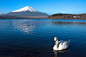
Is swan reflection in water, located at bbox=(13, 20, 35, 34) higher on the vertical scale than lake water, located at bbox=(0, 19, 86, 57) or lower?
higher

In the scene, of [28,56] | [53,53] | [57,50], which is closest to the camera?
[28,56]

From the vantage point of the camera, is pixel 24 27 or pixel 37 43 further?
pixel 24 27

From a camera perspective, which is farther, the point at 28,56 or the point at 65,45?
the point at 65,45

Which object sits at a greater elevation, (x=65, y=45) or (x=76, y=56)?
(x=65, y=45)

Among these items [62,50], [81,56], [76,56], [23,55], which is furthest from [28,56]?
[81,56]

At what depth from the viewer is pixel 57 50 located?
9.65m

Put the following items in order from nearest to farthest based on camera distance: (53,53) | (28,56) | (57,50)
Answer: (28,56) < (53,53) < (57,50)

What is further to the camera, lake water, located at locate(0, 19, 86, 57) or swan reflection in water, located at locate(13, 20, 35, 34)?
swan reflection in water, located at locate(13, 20, 35, 34)

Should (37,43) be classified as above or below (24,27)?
below

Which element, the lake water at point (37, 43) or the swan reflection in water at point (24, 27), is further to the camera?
the swan reflection in water at point (24, 27)

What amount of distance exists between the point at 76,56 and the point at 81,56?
0.52 meters

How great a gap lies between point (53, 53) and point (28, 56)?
271 centimetres

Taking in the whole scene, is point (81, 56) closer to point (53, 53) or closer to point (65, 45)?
point (65, 45)

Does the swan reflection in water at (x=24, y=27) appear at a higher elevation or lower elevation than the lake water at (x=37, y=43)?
higher
